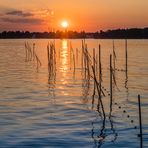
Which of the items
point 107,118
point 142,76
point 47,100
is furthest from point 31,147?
point 142,76

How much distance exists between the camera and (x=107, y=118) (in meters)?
18.1

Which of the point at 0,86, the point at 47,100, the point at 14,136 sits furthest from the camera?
the point at 0,86

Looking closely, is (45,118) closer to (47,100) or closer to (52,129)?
(52,129)

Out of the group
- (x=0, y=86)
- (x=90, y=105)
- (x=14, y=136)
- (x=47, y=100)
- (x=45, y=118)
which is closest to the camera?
(x=14, y=136)

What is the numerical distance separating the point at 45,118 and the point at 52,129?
82.5 inches

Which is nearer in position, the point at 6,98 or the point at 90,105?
the point at 90,105

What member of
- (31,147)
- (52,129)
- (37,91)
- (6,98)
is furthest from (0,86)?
(31,147)

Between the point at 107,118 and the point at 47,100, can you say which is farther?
the point at 47,100

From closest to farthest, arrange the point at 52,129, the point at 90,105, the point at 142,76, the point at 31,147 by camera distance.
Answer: the point at 31,147
the point at 52,129
the point at 90,105
the point at 142,76

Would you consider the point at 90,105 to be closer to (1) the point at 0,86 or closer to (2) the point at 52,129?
(2) the point at 52,129

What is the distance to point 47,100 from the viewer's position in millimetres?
23094

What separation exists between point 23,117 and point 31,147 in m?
4.56

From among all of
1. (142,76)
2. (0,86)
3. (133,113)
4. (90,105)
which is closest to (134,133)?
(133,113)

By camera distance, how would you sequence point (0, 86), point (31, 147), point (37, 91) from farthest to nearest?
point (0, 86), point (37, 91), point (31, 147)
